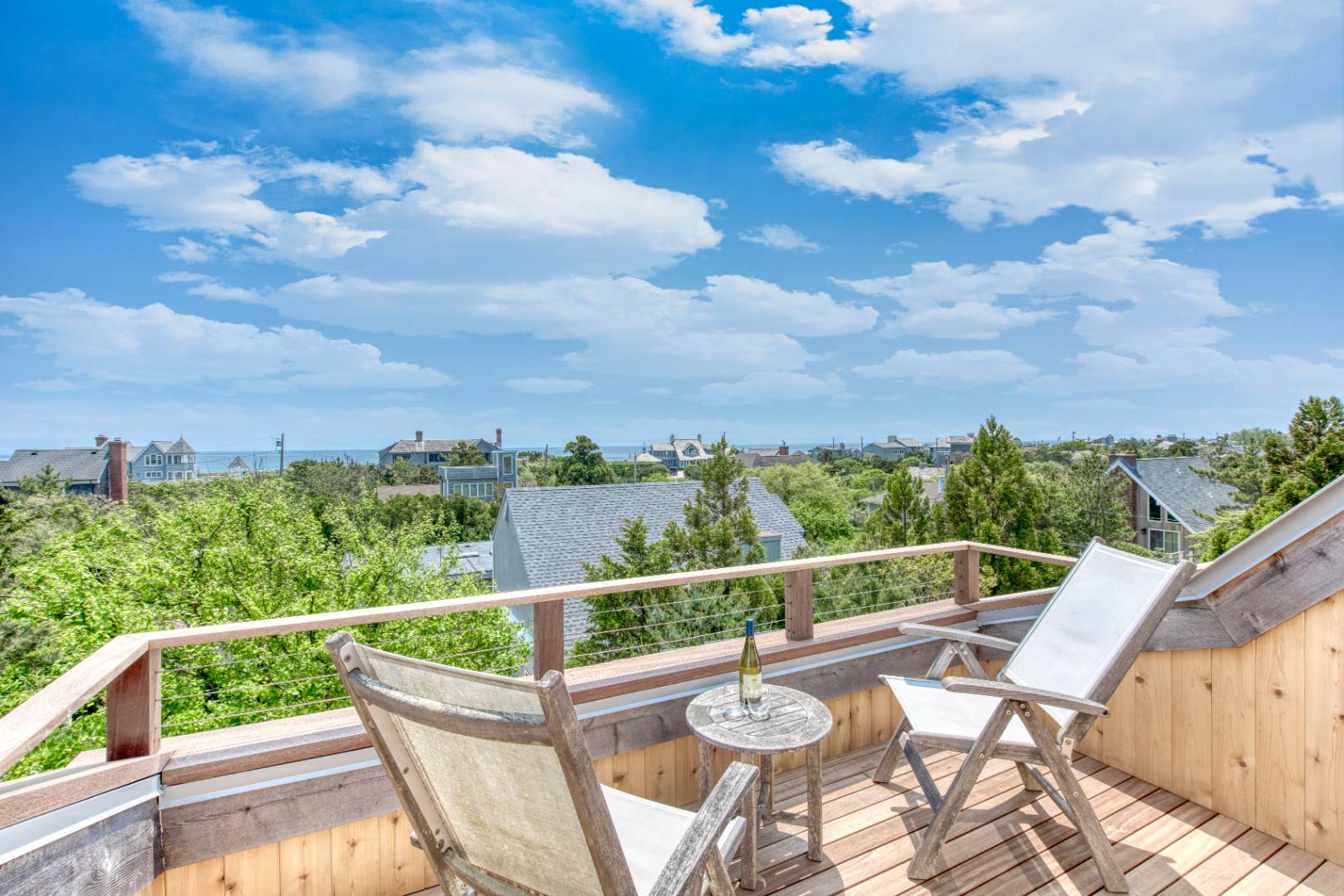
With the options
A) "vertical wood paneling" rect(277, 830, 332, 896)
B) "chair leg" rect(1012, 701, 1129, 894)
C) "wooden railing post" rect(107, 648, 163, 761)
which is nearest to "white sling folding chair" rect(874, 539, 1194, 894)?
"chair leg" rect(1012, 701, 1129, 894)

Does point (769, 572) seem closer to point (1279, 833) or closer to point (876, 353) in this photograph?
point (1279, 833)

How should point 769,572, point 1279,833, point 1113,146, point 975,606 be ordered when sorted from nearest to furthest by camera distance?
1. point 1279,833
2. point 769,572
3. point 975,606
4. point 1113,146

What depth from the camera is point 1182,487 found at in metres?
23.2

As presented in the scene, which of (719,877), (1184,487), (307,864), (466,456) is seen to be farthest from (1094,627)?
(466,456)

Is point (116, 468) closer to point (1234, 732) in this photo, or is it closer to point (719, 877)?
point (719, 877)

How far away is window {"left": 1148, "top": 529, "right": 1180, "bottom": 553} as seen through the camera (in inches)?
888

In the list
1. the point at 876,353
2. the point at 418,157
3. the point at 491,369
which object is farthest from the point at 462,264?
the point at 876,353

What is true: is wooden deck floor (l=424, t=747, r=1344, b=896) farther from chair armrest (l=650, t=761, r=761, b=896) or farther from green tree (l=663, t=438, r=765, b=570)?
green tree (l=663, t=438, r=765, b=570)

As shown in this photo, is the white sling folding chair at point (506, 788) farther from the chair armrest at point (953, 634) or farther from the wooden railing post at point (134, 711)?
the chair armrest at point (953, 634)

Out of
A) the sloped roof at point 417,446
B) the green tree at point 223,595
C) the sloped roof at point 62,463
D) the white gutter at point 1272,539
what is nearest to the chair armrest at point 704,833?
the white gutter at point 1272,539

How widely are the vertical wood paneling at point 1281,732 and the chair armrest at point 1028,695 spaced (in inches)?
32.1

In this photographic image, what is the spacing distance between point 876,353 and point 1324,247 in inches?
942

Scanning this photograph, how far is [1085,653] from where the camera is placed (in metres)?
2.33

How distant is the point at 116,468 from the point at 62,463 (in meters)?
4.23
